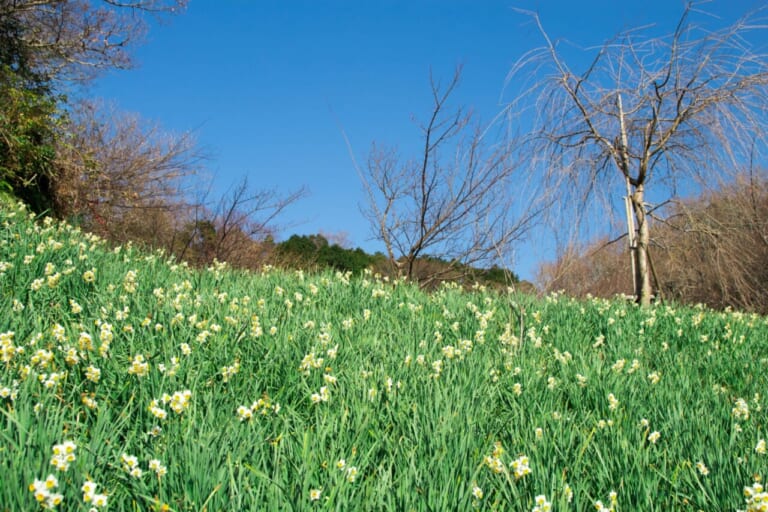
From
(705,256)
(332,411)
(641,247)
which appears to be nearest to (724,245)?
(641,247)

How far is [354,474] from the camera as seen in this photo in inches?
68.9

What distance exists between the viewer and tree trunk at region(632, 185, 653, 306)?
24.8 feet

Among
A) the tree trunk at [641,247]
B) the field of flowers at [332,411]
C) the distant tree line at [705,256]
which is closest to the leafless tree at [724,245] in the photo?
the distant tree line at [705,256]

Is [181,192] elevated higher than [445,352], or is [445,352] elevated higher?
[181,192]

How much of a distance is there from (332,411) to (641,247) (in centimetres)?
657

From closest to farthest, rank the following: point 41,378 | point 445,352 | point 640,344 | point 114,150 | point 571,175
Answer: point 41,378 → point 445,352 → point 640,344 → point 571,175 → point 114,150

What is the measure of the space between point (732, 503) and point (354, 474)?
4.34 ft

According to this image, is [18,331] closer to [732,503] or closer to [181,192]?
[732,503]

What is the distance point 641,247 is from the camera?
301 inches

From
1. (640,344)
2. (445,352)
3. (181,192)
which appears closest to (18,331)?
(445,352)

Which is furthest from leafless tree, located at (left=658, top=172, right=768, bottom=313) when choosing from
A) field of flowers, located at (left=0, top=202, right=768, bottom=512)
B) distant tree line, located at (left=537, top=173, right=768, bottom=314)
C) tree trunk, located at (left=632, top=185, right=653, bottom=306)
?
field of flowers, located at (left=0, top=202, right=768, bottom=512)

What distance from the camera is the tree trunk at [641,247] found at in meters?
7.57

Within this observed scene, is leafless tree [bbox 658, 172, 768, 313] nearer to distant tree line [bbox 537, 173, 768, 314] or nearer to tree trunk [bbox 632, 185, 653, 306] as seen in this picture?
distant tree line [bbox 537, 173, 768, 314]

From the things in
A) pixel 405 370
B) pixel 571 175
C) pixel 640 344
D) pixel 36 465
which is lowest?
pixel 36 465
